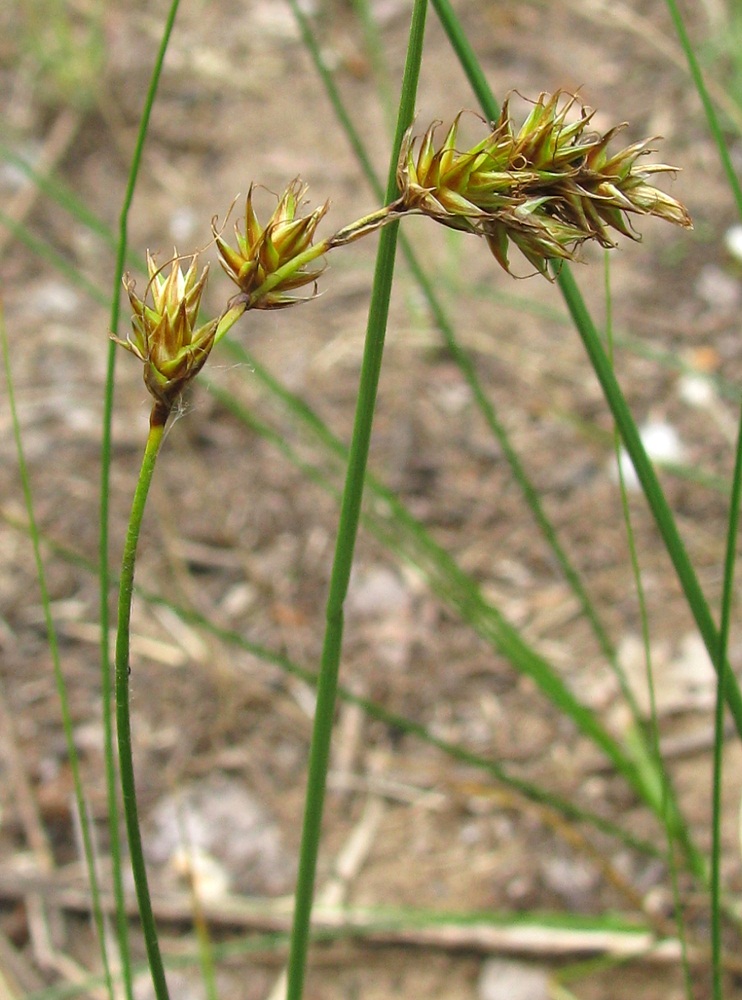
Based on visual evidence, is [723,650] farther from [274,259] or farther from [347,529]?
[274,259]

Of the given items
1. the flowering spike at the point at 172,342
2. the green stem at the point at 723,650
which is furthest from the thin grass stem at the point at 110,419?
the green stem at the point at 723,650

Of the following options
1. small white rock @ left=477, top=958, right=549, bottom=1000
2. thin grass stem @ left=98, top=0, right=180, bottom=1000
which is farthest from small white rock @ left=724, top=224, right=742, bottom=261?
thin grass stem @ left=98, top=0, right=180, bottom=1000

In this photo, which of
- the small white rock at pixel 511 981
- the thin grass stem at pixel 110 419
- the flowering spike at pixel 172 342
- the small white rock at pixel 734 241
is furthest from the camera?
the small white rock at pixel 734 241

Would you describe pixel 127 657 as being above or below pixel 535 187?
below

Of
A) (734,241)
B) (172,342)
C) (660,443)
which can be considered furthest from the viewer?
(734,241)

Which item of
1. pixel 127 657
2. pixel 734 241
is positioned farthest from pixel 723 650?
pixel 734 241

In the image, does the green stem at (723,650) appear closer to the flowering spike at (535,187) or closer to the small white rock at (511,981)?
the flowering spike at (535,187)

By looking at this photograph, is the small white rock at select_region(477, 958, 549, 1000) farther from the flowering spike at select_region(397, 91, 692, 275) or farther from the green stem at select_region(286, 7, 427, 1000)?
the flowering spike at select_region(397, 91, 692, 275)
